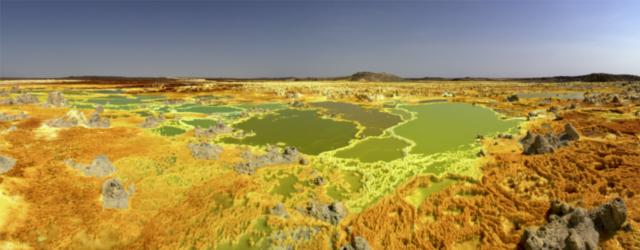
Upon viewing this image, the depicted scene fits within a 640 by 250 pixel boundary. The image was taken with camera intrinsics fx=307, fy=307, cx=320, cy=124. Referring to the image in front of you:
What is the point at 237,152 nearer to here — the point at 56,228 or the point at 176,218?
the point at 176,218

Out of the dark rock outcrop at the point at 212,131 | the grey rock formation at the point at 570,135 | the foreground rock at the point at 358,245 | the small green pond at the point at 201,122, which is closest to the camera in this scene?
the foreground rock at the point at 358,245

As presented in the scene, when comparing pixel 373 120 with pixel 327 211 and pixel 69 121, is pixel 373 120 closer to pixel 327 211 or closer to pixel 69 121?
pixel 327 211

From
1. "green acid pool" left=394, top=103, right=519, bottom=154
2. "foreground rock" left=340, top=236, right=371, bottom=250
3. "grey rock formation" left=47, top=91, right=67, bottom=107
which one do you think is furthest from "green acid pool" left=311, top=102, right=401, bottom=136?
"grey rock formation" left=47, top=91, right=67, bottom=107

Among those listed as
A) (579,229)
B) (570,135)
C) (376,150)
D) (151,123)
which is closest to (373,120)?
(376,150)

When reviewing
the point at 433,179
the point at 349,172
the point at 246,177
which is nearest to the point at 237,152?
the point at 246,177

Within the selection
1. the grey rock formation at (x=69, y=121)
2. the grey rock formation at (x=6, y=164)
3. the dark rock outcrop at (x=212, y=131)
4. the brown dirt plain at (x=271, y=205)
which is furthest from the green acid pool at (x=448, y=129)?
the grey rock formation at (x=69, y=121)

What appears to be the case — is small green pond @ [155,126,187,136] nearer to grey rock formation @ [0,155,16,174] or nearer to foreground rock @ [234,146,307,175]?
foreground rock @ [234,146,307,175]

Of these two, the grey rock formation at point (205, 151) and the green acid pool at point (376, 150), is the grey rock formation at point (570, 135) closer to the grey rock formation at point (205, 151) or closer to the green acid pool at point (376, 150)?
the green acid pool at point (376, 150)
